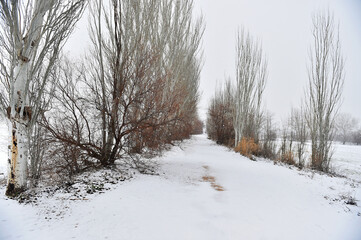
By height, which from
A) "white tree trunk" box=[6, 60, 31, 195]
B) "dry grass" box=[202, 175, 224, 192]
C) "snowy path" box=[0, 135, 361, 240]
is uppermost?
"white tree trunk" box=[6, 60, 31, 195]

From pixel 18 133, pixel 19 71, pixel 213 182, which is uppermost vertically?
pixel 19 71

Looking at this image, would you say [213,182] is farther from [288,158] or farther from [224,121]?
[224,121]

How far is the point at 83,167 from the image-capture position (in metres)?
4.68

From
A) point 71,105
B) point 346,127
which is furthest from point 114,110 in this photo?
point 346,127

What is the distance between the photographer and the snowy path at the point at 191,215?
228 cm

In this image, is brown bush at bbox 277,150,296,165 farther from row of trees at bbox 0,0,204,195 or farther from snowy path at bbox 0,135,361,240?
row of trees at bbox 0,0,204,195

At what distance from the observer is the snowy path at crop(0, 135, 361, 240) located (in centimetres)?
228

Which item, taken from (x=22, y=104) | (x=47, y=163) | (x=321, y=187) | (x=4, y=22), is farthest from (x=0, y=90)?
(x=321, y=187)

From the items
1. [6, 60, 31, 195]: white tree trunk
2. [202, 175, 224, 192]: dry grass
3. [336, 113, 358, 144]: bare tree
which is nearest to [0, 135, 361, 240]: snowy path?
[202, 175, 224, 192]: dry grass

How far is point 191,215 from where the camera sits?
2846 mm

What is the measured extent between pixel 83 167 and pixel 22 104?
2188mm

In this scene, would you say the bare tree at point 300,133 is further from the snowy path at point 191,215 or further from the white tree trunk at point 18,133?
the white tree trunk at point 18,133

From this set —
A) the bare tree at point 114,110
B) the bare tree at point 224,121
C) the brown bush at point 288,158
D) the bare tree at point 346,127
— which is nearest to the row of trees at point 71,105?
the bare tree at point 114,110

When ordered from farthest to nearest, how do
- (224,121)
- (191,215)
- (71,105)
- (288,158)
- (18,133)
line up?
(224,121), (288,158), (71,105), (18,133), (191,215)
